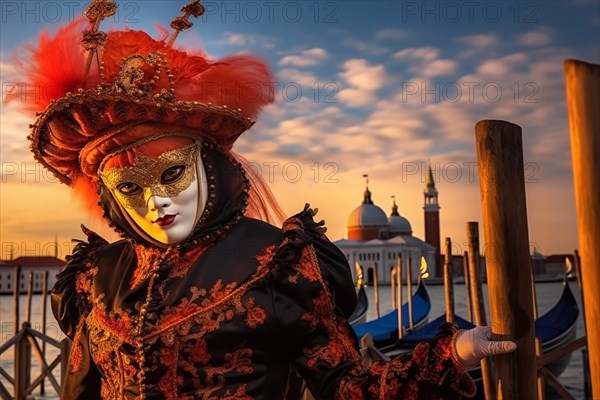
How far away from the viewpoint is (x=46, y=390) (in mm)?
16172

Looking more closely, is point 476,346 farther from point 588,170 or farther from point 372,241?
point 372,241

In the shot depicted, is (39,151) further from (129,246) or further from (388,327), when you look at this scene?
(388,327)

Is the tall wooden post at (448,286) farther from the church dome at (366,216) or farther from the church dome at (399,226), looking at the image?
the church dome at (399,226)

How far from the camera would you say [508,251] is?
6.54ft

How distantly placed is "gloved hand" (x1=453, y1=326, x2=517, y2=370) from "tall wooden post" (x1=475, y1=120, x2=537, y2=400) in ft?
0.12

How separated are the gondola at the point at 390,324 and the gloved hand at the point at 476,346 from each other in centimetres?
1034

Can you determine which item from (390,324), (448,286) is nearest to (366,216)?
(390,324)

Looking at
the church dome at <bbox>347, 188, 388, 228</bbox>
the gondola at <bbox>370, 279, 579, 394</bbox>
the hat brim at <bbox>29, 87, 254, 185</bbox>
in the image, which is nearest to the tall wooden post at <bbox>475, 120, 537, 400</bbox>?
the hat brim at <bbox>29, 87, 254, 185</bbox>

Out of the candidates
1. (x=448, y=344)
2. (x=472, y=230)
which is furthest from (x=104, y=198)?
(x=472, y=230)

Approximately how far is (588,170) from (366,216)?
2216 inches

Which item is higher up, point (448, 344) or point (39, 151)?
point (39, 151)

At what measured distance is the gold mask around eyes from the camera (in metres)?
2.33

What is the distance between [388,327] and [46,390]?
740 centimetres

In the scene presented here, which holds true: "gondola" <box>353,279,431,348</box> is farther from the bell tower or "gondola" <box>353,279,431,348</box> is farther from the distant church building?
the bell tower
